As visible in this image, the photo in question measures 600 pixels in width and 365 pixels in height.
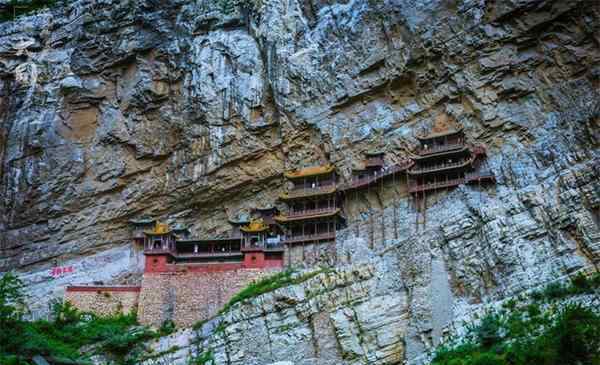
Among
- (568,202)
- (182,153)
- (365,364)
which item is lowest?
(365,364)

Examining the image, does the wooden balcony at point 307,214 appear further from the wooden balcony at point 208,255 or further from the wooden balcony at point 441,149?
the wooden balcony at point 441,149

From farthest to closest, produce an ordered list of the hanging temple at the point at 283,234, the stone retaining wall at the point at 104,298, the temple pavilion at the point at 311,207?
1. the temple pavilion at the point at 311,207
2. the stone retaining wall at the point at 104,298
3. the hanging temple at the point at 283,234

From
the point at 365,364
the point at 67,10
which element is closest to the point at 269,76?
the point at 67,10

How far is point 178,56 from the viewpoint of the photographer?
157ft

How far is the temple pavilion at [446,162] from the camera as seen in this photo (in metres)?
39.0

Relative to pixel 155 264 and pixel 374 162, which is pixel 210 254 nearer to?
pixel 155 264

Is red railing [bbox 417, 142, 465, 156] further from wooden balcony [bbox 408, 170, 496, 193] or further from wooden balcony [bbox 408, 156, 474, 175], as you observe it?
wooden balcony [bbox 408, 170, 496, 193]

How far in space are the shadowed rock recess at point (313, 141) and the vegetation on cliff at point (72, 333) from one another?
250 centimetres

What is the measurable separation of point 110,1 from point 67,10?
3.64 meters

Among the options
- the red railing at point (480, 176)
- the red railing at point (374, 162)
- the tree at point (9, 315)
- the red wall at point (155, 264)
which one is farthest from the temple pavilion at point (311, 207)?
the tree at point (9, 315)

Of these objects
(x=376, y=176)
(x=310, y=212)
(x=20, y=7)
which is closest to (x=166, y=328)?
(x=310, y=212)

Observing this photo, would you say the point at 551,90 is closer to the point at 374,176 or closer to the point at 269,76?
the point at 374,176

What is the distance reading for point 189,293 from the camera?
39406 millimetres

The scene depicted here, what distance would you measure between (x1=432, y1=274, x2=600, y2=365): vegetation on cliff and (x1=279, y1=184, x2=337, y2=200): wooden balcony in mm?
14487
